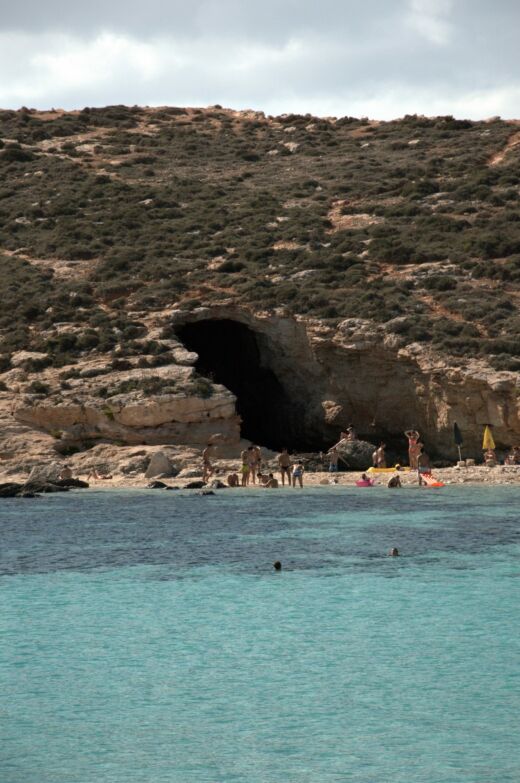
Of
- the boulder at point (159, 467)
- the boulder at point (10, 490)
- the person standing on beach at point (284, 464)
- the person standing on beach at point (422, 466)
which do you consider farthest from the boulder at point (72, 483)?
the person standing on beach at point (422, 466)

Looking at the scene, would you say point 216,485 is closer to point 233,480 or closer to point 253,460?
point 233,480

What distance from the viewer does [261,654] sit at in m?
15.3

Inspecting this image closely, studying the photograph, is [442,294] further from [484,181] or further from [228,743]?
[228,743]

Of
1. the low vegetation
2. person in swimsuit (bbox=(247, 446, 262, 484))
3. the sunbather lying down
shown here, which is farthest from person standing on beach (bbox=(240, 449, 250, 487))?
the low vegetation

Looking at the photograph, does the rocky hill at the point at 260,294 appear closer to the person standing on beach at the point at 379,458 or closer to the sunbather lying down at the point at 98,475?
the sunbather lying down at the point at 98,475

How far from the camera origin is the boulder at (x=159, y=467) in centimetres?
4141

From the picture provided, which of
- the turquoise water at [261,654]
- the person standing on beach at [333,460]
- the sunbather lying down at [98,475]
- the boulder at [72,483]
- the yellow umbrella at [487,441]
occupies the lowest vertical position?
the turquoise water at [261,654]

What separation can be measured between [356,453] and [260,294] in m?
10.3

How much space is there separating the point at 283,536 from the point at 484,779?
16.7 meters

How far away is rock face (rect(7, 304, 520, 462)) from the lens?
43.1m

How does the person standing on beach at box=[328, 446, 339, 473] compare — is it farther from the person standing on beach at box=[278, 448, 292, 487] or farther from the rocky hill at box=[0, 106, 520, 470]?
the rocky hill at box=[0, 106, 520, 470]

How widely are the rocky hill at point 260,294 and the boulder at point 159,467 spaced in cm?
209

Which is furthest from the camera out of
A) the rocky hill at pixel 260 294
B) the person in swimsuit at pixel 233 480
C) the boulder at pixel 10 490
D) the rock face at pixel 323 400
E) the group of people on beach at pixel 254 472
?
the rocky hill at pixel 260 294

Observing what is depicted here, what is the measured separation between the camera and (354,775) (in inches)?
412
